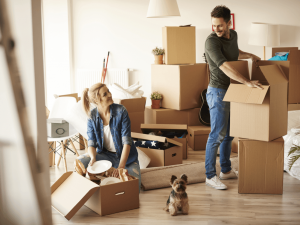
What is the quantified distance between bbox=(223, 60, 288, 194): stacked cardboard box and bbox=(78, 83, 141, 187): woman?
2.54 feet

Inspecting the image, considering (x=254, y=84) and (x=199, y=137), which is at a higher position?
(x=254, y=84)

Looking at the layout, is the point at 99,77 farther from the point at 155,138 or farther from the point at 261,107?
the point at 261,107

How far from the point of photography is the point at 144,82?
4.99 m

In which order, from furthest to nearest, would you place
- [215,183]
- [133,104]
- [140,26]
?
[140,26] < [133,104] < [215,183]

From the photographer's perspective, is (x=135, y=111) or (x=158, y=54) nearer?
(x=135, y=111)

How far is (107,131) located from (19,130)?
181cm

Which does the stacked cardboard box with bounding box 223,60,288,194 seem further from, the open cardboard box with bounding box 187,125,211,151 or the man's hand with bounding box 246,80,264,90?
the open cardboard box with bounding box 187,125,211,151

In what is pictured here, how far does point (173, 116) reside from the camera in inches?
157

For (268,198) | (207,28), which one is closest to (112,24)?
(207,28)

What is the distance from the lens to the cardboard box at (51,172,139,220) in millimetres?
2100

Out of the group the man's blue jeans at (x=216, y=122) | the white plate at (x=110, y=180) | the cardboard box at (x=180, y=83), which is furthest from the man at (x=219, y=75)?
the cardboard box at (x=180, y=83)

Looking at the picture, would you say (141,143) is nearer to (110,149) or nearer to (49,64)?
A: (110,149)

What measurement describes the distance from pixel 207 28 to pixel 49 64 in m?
2.40

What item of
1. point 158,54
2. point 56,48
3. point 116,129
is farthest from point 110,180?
point 56,48
